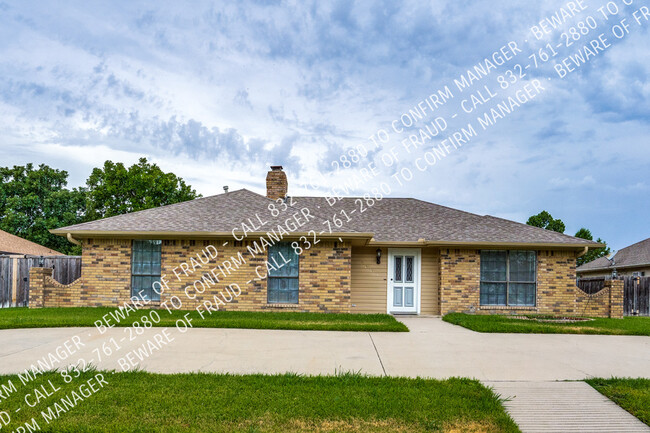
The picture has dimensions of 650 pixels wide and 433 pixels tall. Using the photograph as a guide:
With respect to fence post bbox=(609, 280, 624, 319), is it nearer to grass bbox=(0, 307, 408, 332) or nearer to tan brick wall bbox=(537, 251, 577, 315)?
tan brick wall bbox=(537, 251, 577, 315)

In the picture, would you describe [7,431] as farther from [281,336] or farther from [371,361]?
[281,336]

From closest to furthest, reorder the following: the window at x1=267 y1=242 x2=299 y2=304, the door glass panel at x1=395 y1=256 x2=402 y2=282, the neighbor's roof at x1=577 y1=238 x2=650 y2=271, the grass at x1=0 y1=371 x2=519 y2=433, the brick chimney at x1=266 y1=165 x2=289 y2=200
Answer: the grass at x1=0 y1=371 x2=519 y2=433 < the window at x1=267 y1=242 x2=299 y2=304 < the door glass panel at x1=395 y1=256 x2=402 y2=282 < the brick chimney at x1=266 y1=165 x2=289 y2=200 < the neighbor's roof at x1=577 y1=238 x2=650 y2=271

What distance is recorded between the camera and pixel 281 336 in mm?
8188

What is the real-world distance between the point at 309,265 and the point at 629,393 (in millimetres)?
8430

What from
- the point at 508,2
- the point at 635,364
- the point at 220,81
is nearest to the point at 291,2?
the point at 220,81

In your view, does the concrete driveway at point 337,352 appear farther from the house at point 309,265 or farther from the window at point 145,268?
the window at point 145,268

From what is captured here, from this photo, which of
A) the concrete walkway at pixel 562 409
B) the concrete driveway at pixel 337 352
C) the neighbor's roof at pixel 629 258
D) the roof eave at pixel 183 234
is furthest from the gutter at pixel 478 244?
the neighbor's roof at pixel 629 258

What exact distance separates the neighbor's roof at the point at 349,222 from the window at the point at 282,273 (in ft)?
2.29

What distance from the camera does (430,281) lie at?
44.4ft

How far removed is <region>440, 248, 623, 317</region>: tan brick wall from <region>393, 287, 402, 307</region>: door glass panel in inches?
48.8

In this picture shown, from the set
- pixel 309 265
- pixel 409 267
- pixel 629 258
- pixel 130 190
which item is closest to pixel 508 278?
pixel 409 267

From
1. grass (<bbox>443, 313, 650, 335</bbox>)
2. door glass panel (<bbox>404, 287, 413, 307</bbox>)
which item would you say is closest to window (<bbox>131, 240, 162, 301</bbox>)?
door glass panel (<bbox>404, 287, 413, 307</bbox>)

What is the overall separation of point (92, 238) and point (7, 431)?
9.64 meters

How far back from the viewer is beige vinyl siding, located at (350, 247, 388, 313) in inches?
529
